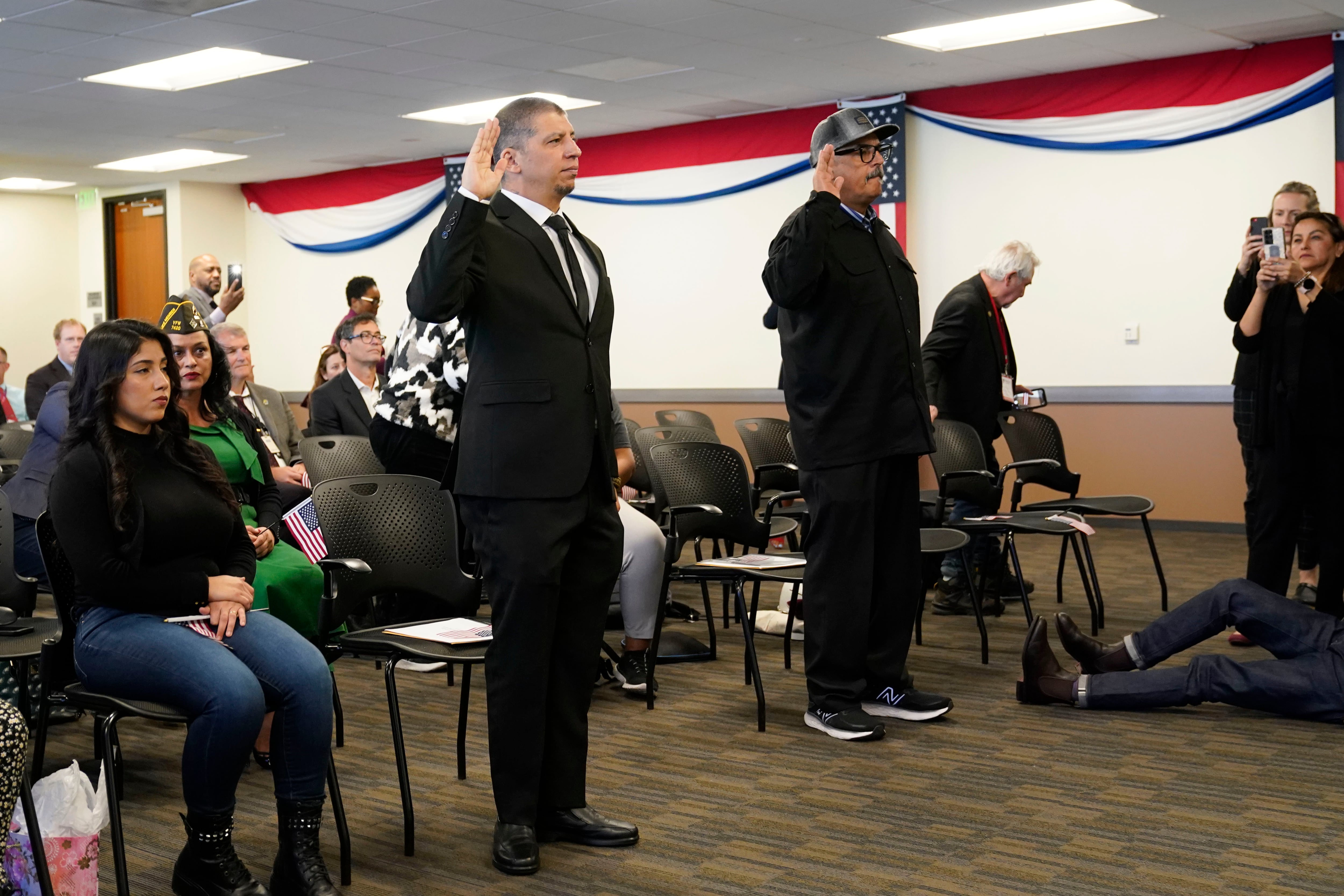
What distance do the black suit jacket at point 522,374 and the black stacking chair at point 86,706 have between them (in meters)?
0.72

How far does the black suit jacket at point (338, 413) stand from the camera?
593 cm

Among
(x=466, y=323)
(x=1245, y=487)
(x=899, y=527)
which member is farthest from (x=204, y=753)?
(x=1245, y=487)

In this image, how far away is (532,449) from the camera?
2803 millimetres

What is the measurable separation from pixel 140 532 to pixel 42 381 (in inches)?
272

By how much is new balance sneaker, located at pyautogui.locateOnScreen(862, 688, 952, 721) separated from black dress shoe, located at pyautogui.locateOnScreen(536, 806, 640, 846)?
4.02 feet

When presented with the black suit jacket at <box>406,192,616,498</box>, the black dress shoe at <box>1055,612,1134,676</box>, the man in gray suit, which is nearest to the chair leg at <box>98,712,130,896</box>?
the black suit jacket at <box>406,192,616,498</box>

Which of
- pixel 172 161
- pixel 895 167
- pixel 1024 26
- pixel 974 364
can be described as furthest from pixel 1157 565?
pixel 172 161

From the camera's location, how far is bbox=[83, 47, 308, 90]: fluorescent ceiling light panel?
8.41 metres

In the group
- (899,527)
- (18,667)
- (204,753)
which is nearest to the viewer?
(204,753)

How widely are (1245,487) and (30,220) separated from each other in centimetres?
1269

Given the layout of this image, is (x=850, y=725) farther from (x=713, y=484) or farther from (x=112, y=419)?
(x=112, y=419)

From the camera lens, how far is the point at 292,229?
1402 cm

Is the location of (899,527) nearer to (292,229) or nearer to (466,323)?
(466,323)

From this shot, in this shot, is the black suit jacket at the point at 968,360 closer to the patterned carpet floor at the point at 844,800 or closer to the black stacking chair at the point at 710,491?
the black stacking chair at the point at 710,491
